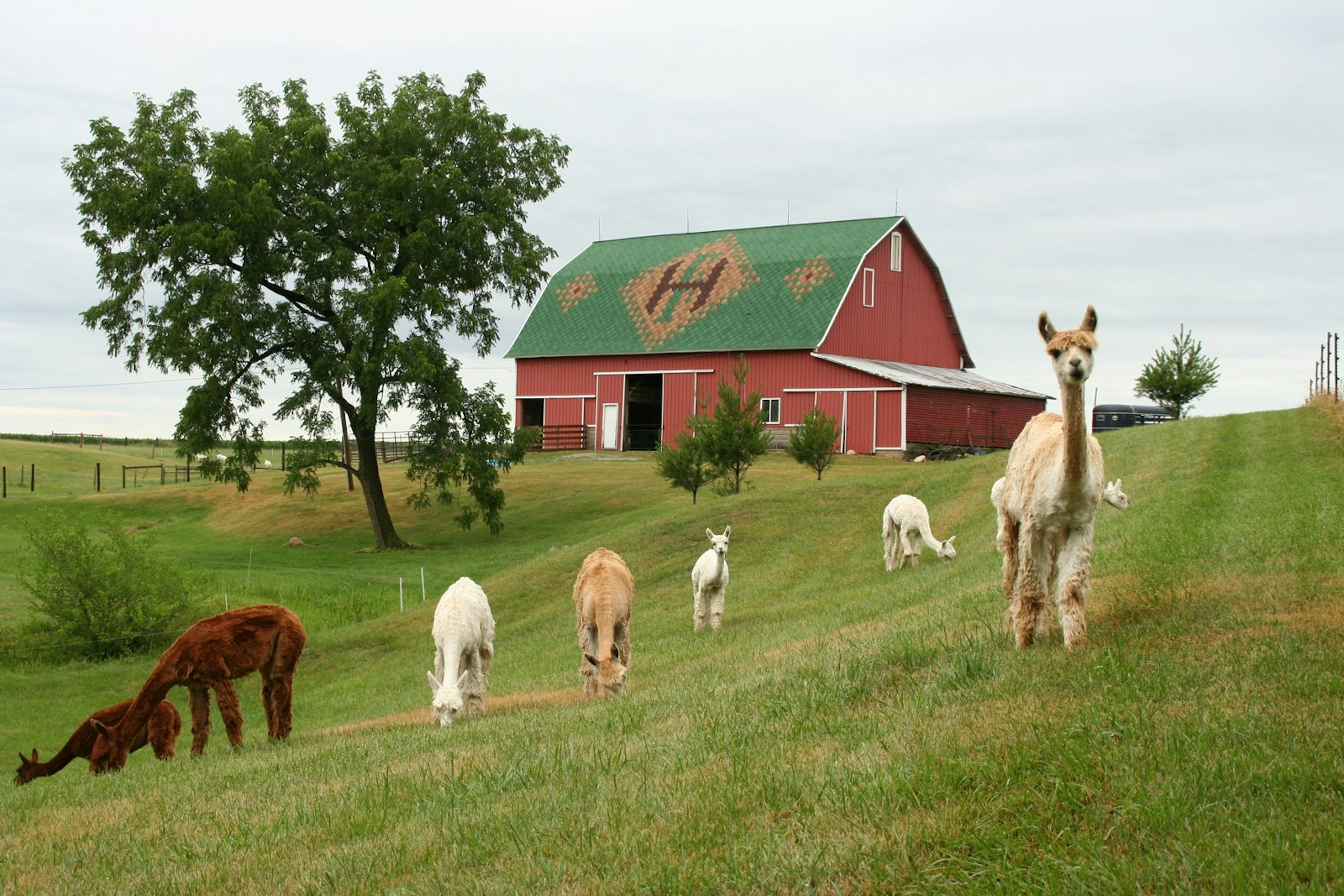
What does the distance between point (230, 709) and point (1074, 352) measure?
9342 mm

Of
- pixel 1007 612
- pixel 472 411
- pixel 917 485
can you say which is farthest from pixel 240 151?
pixel 1007 612

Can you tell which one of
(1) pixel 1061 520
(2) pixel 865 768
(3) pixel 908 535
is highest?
(1) pixel 1061 520

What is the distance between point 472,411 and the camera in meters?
41.6

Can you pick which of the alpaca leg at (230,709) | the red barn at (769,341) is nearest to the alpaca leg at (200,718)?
the alpaca leg at (230,709)

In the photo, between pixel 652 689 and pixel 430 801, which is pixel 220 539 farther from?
pixel 430 801

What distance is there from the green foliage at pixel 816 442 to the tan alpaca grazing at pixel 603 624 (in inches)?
915

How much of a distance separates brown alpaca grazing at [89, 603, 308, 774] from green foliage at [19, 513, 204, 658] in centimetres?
1425

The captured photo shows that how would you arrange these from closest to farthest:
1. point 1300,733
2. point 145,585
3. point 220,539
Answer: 1. point 1300,733
2. point 145,585
3. point 220,539

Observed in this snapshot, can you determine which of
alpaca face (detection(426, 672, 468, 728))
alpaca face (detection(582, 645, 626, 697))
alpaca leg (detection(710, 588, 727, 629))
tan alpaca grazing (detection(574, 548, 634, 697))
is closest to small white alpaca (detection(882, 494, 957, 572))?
alpaca leg (detection(710, 588, 727, 629))

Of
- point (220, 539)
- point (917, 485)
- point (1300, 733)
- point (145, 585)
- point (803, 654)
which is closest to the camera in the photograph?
point (1300, 733)

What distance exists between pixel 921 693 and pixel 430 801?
3.11 meters

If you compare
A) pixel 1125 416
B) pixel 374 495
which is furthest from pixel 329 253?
pixel 1125 416

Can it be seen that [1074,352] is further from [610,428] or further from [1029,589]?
[610,428]

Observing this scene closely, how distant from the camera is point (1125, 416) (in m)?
50.3
